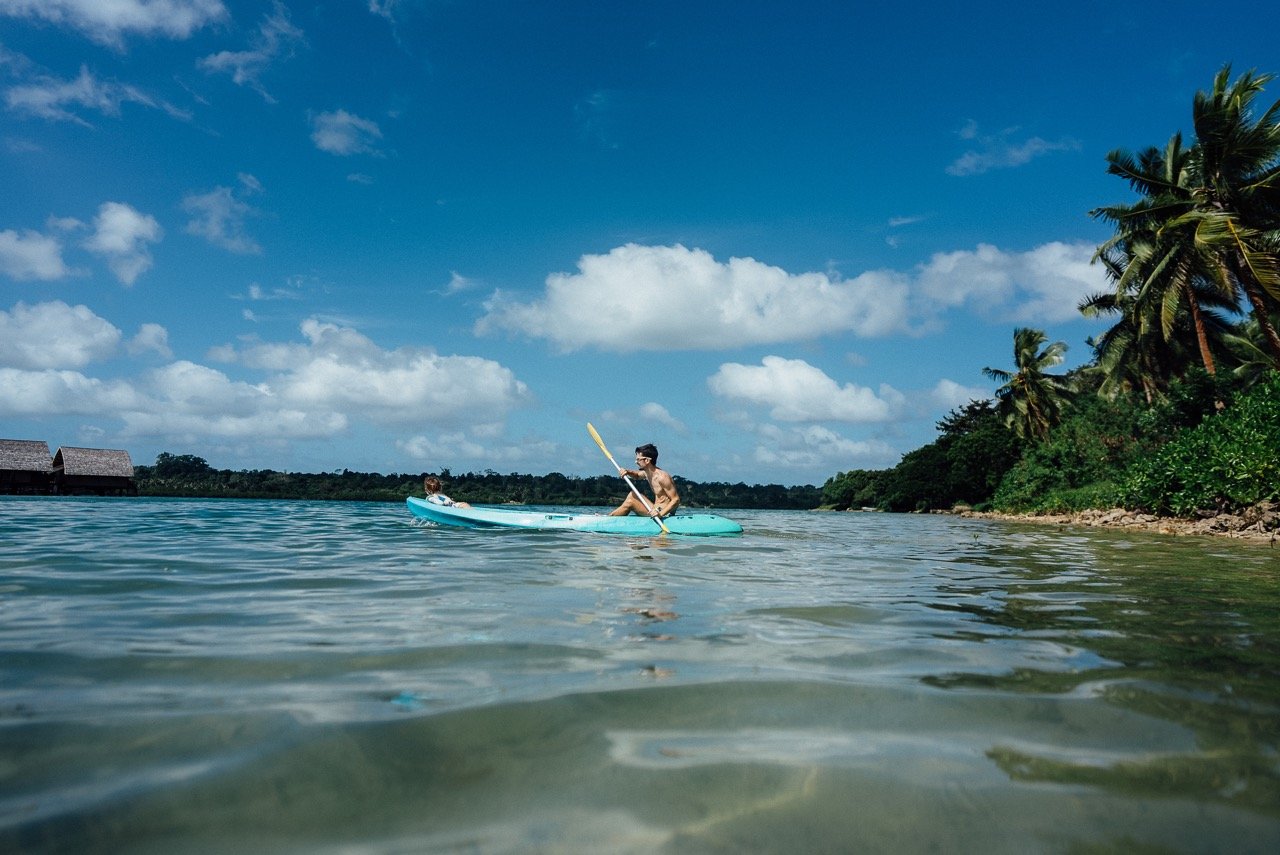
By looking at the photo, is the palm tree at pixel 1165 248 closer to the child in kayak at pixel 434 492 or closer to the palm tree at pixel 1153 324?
the palm tree at pixel 1153 324

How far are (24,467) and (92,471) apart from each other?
10.8 feet

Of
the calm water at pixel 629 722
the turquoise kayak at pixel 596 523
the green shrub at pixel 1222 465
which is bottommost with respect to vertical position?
the calm water at pixel 629 722

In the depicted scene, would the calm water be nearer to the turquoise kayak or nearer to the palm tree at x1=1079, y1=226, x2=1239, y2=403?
the turquoise kayak

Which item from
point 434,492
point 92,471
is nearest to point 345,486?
point 92,471

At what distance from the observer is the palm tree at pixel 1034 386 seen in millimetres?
38062

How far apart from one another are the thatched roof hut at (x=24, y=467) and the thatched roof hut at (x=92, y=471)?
1199mm

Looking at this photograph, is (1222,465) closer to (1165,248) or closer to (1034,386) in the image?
(1165,248)

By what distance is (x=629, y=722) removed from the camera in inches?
88.0

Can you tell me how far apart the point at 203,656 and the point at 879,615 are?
3560mm

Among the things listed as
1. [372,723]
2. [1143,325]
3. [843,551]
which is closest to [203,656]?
[372,723]

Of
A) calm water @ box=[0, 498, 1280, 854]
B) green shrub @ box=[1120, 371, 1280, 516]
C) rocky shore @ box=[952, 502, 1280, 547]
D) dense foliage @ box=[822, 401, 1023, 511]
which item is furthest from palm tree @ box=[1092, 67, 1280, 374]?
dense foliage @ box=[822, 401, 1023, 511]

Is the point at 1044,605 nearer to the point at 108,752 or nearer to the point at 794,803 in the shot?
the point at 794,803

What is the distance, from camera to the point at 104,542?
8570 mm

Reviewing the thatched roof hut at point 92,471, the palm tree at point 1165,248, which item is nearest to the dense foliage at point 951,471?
the palm tree at point 1165,248
